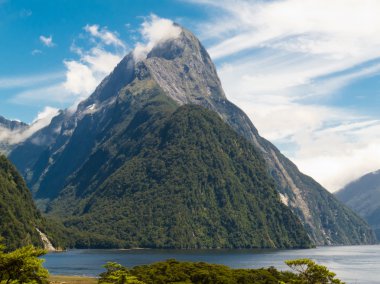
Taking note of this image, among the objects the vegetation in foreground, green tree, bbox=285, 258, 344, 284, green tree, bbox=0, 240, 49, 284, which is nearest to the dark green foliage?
the vegetation in foreground

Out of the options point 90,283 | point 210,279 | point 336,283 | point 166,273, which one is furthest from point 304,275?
point 90,283

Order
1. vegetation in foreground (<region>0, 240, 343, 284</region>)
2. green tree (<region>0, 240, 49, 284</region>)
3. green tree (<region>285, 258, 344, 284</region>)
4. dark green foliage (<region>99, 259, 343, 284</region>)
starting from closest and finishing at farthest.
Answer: green tree (<region>0, 240, 49, 284</region>) < green tree (<region>285, 258, 344, 284</region>) < vegetation in foreground (<region>0, 240, 343, 284</region>) < dark green foliage (<region>99, 259, 343, 284</region>)

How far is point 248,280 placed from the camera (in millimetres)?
144375

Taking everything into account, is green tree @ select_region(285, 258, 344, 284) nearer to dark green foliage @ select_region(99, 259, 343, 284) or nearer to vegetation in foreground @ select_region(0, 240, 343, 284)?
A: vegetation in foreground @ select_region(0, 240, 343, 284)

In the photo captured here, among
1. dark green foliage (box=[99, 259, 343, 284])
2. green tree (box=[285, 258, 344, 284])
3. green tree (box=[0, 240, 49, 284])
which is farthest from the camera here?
dark green foliage (box=[99, 259, 343, 284])

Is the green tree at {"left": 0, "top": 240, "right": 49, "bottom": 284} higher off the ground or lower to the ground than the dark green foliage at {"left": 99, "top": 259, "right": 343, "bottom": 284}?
higher

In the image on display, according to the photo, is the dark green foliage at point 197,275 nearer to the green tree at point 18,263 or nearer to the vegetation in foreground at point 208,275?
the vegetation in foreground at point 208,275

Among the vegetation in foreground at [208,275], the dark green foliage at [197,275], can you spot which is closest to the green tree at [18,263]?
the vegetation in foreground at [208,275]

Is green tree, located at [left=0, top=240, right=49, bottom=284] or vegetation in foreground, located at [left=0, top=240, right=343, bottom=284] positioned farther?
vegetation in foreground, located at [left=0, top=240, right=343, bottom=284]

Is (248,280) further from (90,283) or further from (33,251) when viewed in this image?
(33,251)

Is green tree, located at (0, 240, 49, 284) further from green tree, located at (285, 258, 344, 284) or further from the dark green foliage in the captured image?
the dark green foliage

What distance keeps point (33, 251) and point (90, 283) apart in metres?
109

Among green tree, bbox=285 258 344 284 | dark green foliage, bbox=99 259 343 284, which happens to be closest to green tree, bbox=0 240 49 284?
green tree, bbox=285 258 344 284

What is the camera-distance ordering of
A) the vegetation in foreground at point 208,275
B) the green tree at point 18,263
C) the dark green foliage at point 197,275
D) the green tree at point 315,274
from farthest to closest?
the dark green foliage at point 197,275 → the vegetation in foreground at point 208,275 → the green tree at point 315,274 → the green tree at point 18,263
